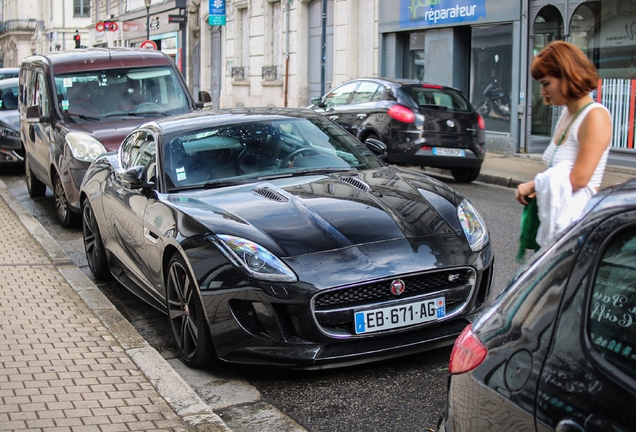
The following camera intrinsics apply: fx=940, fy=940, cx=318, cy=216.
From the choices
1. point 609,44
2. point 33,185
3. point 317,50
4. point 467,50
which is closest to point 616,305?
point 33,185

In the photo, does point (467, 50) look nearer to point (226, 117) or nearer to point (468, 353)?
point (226, 117)

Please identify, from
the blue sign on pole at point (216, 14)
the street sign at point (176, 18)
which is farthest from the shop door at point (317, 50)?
the street sign at point (176, 18)

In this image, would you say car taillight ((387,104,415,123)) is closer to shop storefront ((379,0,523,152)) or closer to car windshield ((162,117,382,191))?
shop storefront ((379,0,523,152))

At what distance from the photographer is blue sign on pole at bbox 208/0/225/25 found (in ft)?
116

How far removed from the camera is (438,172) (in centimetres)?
1656

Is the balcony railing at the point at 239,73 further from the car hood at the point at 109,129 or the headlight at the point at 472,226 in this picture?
the headlight at the point at 472,226

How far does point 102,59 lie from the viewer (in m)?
12.0

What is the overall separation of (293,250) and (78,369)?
4.56ft

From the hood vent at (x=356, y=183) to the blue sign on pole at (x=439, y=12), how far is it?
14475 millimetres

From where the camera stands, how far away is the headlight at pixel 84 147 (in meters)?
10.4

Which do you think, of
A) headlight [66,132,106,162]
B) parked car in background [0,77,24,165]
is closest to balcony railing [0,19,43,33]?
parked car in background [0,77,24,165]

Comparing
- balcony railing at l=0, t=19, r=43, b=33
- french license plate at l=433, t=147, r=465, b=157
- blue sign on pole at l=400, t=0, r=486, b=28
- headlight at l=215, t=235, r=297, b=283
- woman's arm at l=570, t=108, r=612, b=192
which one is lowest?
headlight at l=215, t=235, r=297, b=283

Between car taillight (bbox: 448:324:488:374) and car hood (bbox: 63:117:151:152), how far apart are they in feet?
27.3

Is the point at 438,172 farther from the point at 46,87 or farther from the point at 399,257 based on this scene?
the point at 399,257
